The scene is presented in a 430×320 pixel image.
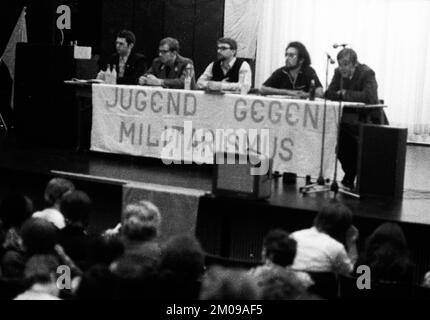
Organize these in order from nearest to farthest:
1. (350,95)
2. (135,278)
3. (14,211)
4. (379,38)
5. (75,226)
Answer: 1. (135,278)
2. (14,211)
3. (75,226)
4. (350,95)
5. (379,38)

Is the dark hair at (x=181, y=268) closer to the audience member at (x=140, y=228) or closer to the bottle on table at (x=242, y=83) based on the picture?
the audience member at (x=140, y=228)

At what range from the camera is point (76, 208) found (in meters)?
5.20

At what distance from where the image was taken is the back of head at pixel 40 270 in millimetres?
3680

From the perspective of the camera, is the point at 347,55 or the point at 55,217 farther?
the point at 347,55

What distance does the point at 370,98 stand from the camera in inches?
308

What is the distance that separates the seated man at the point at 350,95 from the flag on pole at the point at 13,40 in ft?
16.1

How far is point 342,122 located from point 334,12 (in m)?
4.96

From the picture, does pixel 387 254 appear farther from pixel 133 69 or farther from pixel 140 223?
pixel 133 69

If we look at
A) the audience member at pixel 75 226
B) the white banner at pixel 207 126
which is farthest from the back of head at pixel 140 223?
the white banner at pixel 207 126

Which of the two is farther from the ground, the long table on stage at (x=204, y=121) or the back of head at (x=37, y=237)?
the long table on stage at (x=204, y=121)

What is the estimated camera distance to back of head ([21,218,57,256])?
13.7 feet

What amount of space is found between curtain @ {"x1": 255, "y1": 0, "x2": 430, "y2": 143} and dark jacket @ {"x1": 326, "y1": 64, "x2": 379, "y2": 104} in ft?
13.7

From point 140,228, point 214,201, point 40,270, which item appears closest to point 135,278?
point 40,270

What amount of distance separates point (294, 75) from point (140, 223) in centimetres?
385
